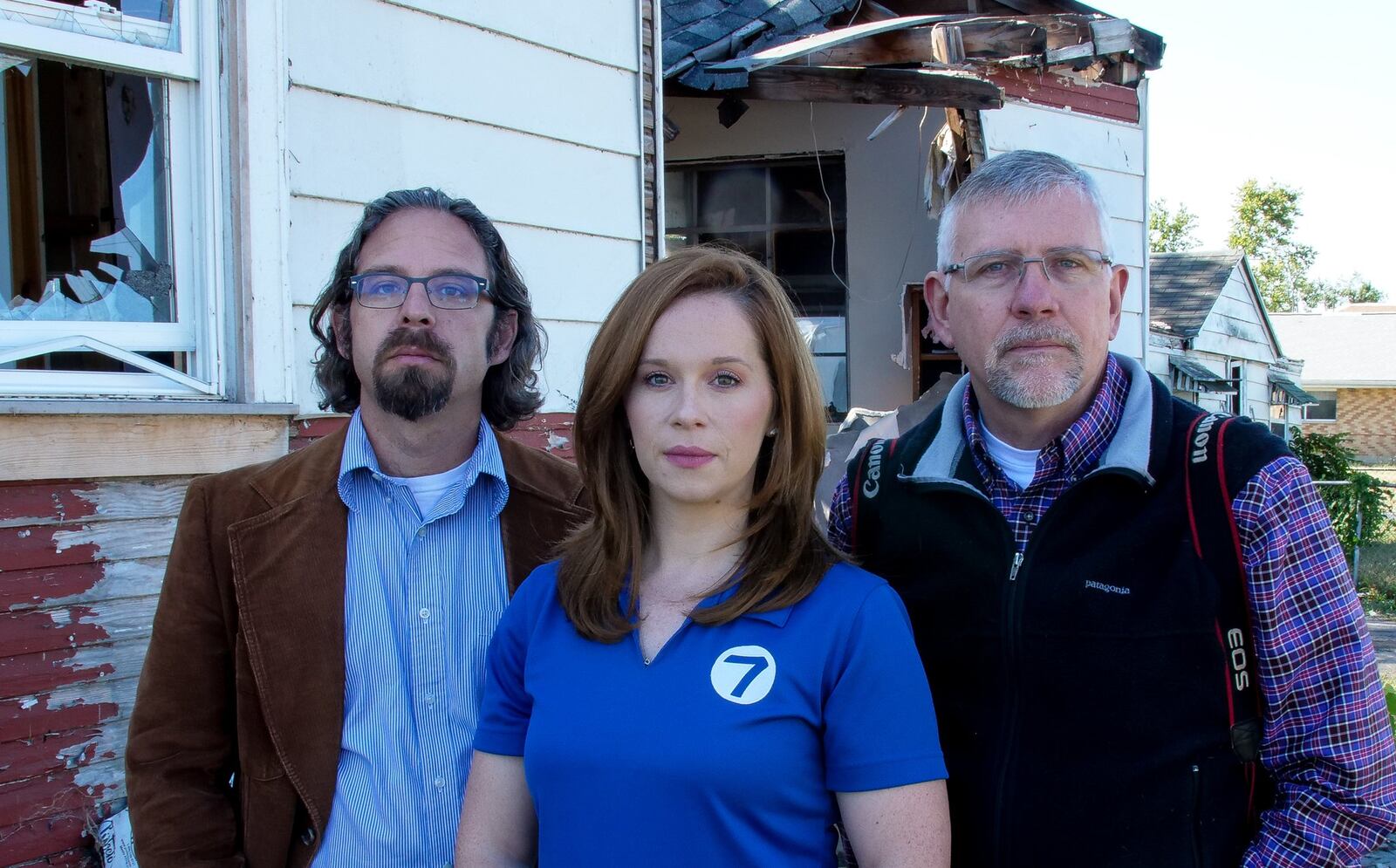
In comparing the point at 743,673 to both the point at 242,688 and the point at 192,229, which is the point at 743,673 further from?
the point at 192,229

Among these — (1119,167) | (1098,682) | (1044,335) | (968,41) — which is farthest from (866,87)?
(1098,682)

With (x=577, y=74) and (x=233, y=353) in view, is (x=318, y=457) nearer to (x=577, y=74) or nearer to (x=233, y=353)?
(x=233, y=353)

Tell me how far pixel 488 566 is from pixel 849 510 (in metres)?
0.75

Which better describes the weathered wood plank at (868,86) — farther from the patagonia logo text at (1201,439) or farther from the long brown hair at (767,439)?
the patagonia logo text at (1201,439)

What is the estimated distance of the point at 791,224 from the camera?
788cm

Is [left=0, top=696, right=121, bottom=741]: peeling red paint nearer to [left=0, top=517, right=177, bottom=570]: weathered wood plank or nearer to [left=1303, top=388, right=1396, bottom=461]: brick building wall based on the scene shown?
[left=0, top=517, right=177, bottom=570]: weathered wood plank

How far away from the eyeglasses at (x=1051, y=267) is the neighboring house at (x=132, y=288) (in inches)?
86.5

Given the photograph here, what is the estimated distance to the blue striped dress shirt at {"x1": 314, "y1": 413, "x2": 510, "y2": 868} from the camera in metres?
2.01

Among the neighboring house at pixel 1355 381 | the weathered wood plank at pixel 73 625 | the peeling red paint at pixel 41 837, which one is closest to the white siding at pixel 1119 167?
the weathered wood plank at pixel 73 625

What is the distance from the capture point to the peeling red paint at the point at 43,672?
284cm

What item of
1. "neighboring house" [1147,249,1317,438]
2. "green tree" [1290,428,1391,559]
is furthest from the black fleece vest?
"green tree" [1290,428,1391,559]

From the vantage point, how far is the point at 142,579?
3090 mm

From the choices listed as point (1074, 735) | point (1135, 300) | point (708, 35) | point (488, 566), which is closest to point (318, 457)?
point (488, 566)

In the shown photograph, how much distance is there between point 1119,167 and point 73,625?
6862mm
